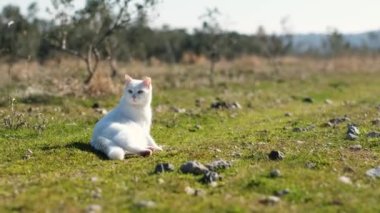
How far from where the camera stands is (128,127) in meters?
13.6

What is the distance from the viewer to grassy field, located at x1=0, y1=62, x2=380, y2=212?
364 inches

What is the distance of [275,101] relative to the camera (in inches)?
1112

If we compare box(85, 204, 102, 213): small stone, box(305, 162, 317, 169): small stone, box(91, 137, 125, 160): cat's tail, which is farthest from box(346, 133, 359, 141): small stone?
box(85, 204, 102, 213): small stone

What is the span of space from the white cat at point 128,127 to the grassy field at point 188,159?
292 mm

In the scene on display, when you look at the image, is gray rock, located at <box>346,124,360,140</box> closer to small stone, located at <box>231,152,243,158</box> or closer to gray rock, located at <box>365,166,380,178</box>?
small stone, located at <box>231,152,243,158</box>

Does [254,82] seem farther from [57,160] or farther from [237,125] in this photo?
[57,160]

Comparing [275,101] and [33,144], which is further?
[275,101]

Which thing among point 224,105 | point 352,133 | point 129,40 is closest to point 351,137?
point 352,133

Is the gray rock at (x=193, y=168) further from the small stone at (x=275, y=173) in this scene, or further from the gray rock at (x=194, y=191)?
the small stone at (x=275, y=173)

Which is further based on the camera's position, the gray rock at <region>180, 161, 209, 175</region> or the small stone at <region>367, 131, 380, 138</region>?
the small stone at <region>367, 131, 380, 138</region>

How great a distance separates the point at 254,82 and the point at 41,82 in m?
12.9

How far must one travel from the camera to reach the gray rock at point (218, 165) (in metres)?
11.3

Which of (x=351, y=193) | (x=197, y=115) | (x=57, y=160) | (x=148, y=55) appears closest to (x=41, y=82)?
(x=197, y=115)

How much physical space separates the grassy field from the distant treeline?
564cm
